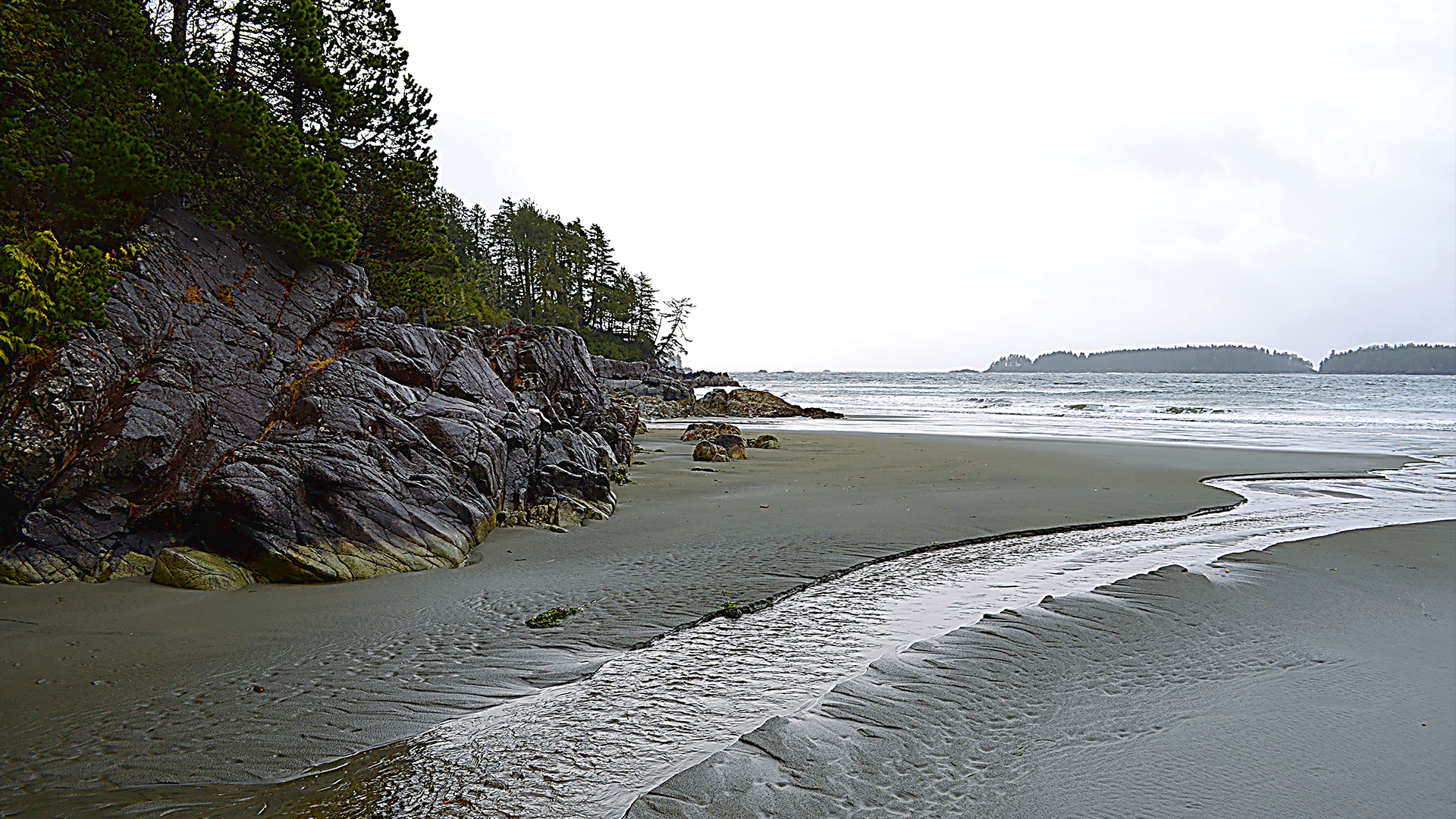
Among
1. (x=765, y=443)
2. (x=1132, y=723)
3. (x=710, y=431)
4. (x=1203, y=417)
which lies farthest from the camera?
(x=1203, y=417)

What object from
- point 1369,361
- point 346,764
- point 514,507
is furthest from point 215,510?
point 1369,361

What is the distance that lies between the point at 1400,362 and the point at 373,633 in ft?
578

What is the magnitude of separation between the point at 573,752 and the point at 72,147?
1063 centimetres

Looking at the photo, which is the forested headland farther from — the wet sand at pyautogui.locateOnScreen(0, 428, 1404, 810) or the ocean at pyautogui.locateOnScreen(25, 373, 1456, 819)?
the ocean at pyautogui.locateOnScreen(25, 373, 1456, 819)

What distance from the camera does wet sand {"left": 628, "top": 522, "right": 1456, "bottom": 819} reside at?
3344mm

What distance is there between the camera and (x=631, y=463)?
16.8 m

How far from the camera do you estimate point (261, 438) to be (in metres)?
7.97

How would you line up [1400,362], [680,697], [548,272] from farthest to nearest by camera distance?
[1400,362], [548,272], [680,697]

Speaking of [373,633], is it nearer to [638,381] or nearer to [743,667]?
[743,667]

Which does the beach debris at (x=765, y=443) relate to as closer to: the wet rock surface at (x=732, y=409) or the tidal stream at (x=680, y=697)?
the tidal stream at (x=680, y=697)

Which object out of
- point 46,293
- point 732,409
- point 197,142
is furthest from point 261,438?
point 732,409

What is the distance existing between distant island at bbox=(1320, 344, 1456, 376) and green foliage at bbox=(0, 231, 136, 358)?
15889 cm

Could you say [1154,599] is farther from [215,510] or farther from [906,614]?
[215,510]

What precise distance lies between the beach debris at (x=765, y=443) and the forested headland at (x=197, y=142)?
374 inches
